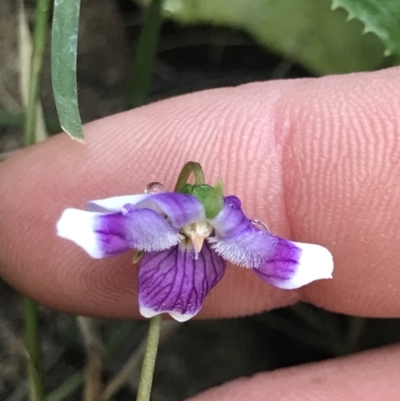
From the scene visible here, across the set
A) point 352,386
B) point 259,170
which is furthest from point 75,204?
point 352,386

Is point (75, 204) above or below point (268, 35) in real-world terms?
below

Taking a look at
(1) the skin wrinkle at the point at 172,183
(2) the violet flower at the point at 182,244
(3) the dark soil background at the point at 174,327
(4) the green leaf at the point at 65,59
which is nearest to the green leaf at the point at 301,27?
(3) the dark soil background at the point at 174,327

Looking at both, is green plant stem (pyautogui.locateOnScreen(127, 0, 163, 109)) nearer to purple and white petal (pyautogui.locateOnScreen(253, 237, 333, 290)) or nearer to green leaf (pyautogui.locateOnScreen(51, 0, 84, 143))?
green leaf (pyautogui.locateOnScreen(51, 0, 84, 143))

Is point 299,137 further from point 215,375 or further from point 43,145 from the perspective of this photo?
point 215,375

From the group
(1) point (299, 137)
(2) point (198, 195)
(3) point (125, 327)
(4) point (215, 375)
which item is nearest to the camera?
(2) point (198, 195)

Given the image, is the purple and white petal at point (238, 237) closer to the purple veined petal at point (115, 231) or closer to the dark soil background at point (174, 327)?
the purple veined petal at point (115, 231)

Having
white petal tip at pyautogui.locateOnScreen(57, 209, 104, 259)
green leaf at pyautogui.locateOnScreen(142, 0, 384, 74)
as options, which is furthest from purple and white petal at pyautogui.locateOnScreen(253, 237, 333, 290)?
green leaf at pyautogui.locateOnScreen(142, 0, 384, 74)

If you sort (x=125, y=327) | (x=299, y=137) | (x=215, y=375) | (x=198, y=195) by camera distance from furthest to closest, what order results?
(x=215, y=375) → (x=125, y=327) → (x=299, y=137) → (x=198, y=195)
